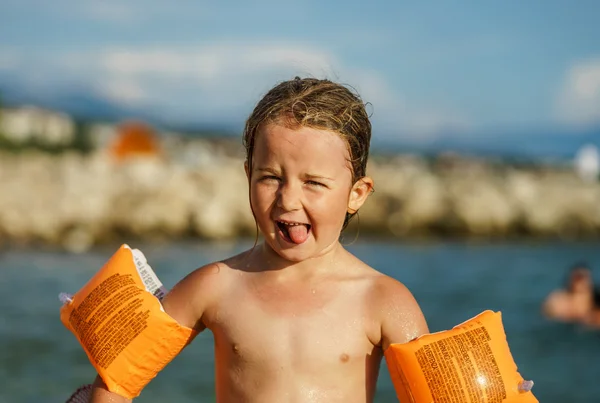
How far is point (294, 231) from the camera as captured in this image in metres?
2.44

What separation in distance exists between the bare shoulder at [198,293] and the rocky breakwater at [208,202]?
1344cm

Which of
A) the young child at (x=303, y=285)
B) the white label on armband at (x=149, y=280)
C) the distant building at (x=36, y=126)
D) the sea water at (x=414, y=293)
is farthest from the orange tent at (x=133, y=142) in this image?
the young child at (x=303, y=285)

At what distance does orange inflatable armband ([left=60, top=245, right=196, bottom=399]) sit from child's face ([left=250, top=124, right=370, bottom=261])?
419 millimetres

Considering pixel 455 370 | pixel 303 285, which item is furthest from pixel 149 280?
pixel 455 370

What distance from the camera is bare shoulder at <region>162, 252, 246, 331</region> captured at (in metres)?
2.57

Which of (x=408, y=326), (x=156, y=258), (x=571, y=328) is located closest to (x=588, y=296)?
(x=571, y=328)

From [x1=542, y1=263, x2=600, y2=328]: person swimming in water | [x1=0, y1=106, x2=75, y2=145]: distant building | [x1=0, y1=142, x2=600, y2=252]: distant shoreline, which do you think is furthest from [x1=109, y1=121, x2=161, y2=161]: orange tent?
[x1=542, y1=263, x2=600, y2=328]: person swimming in water

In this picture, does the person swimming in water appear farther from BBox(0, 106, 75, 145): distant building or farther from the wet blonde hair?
BBox(0, 106, 75, 145): distant building

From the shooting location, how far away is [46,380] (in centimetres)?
870

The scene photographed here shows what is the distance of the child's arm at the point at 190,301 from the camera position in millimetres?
2572

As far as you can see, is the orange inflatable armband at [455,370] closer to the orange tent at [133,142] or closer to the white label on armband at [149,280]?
the white label on armband at [149,280]

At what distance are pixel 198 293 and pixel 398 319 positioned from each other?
1.90 feet

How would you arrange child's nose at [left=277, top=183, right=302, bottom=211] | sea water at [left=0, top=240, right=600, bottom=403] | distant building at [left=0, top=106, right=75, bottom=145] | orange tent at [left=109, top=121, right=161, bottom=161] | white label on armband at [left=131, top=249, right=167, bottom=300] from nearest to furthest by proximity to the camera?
child's nose at [left=277, top=183, right=302, bottom=211]
white label on armband at [left=131, top=249, right=167, bottom=300]
sea water at [left=0, top=240, right=600, bottom=403]
orange tent at [left=109, top=121, right=161, bottom=161]
distant building at [left=0, top=106, right=75, bottom=145]

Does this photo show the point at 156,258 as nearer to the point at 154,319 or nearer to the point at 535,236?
the point at 535,236
